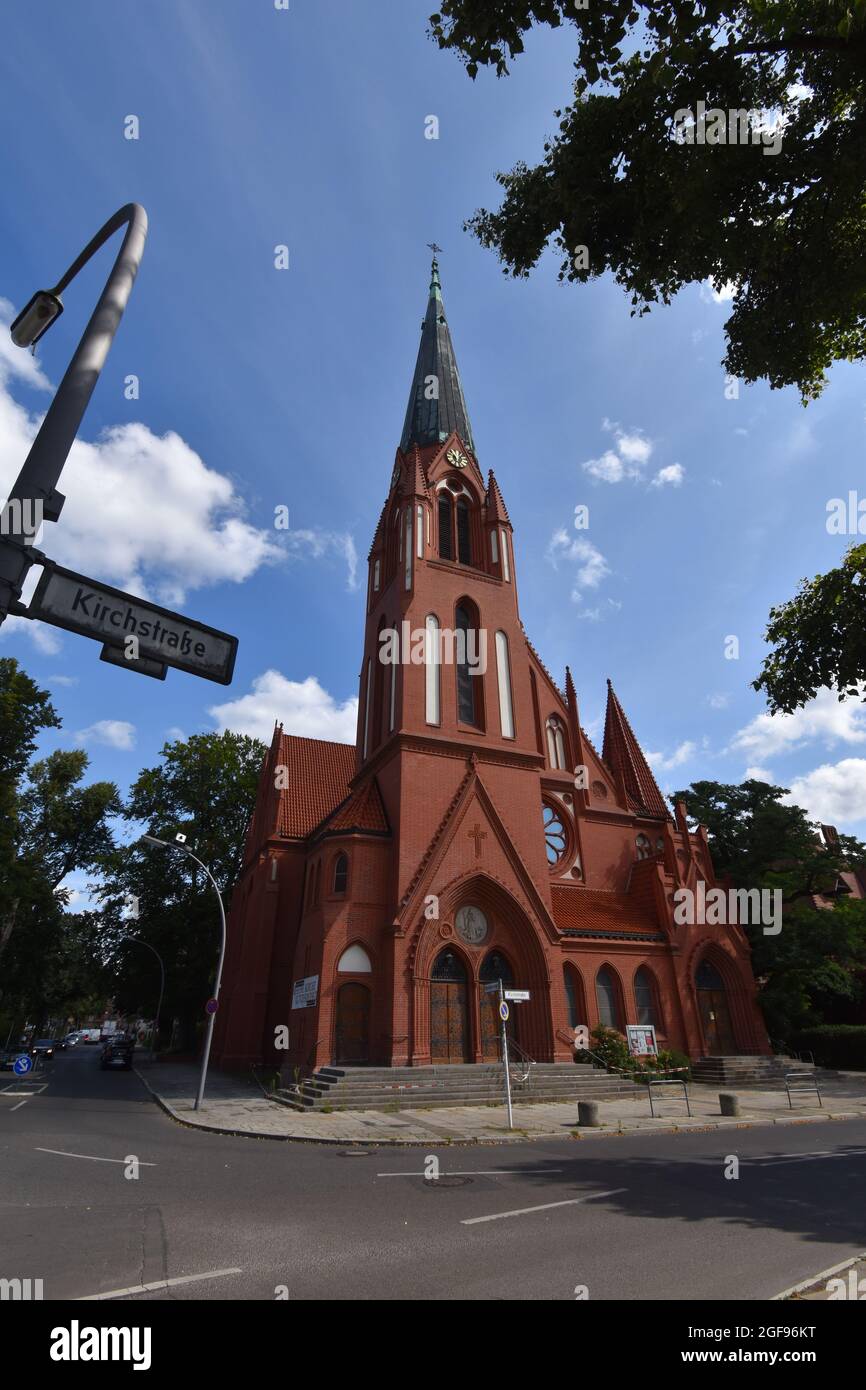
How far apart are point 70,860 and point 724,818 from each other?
38817mm

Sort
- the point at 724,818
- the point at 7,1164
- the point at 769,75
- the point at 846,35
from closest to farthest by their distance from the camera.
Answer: the point at 846,35
the point at 769,75
the point at 7,1164
the point at 724,818

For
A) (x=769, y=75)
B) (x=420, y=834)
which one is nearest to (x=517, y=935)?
(x=420, y=834)

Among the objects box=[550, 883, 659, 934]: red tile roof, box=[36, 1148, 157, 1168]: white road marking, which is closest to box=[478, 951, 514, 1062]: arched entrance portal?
box=[550, 883, 659, 934]: red tile roof

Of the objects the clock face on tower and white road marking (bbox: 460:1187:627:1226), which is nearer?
white road marking (bbox: 460:1187:627:1226)

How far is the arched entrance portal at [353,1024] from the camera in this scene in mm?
21531

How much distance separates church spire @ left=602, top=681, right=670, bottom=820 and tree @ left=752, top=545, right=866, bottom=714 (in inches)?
756

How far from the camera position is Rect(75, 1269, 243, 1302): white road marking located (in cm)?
502

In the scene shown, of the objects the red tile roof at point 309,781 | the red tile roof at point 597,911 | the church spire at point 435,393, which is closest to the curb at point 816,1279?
the red tile roof at point 597,911

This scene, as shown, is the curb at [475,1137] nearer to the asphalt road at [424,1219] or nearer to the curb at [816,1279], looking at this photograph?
the asphalt road at [424,1219]

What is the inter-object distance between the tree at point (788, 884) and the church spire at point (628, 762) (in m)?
4.13

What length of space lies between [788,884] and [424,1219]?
30.8m

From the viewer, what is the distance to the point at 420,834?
2420cm

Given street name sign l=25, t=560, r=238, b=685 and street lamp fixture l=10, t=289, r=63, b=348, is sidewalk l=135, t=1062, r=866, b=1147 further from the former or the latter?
street lamp fixture l=10, t=289, r=63, b=348
